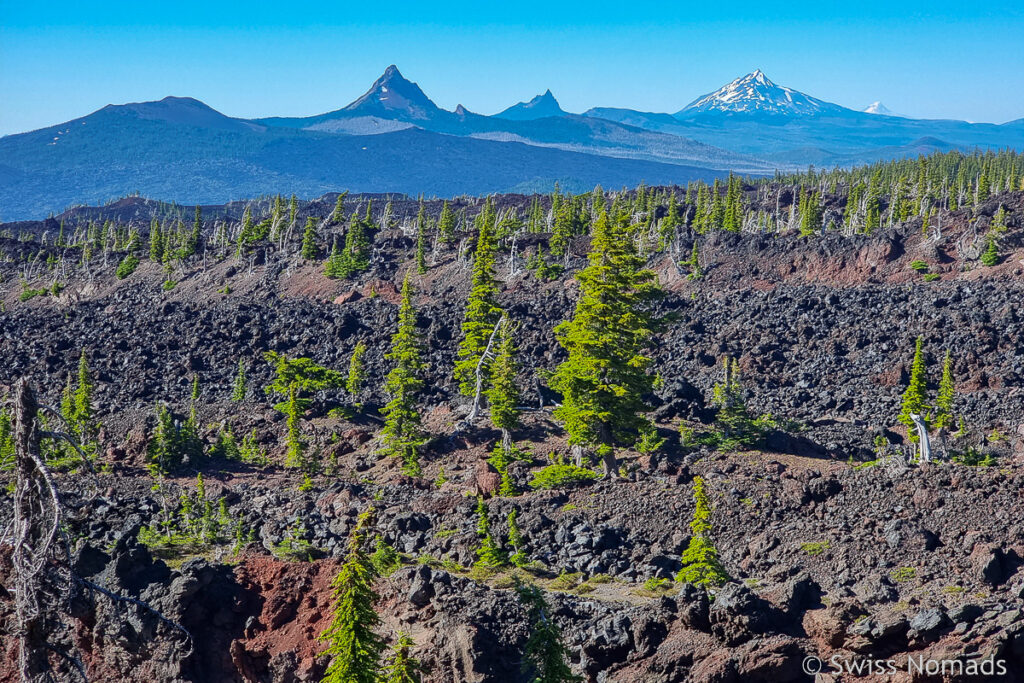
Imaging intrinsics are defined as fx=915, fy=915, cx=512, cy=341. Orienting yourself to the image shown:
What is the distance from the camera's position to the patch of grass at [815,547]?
76.1 ft

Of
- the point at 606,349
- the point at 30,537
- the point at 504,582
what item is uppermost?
the point at 30,537

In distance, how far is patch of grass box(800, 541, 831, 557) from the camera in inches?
913

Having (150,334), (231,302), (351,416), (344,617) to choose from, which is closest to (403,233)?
(231,302)

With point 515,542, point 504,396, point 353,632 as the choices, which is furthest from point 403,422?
point 353,632

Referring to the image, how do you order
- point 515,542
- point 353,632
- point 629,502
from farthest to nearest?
point 629,502 → point 515,542 → point 353,632

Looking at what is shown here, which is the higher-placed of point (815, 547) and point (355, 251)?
point (355, 251)

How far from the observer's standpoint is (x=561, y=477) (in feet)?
98.1

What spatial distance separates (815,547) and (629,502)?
5.84 metres

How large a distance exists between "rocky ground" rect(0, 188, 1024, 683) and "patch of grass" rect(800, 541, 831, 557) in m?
0.08

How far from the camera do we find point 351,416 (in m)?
44.2

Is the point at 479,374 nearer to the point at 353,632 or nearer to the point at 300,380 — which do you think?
the point at 300,380

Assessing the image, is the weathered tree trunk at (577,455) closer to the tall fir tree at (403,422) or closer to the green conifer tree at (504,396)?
the green conifer tree at (504,396)

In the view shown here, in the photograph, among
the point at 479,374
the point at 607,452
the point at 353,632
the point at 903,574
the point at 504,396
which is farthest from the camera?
the point at 479,374

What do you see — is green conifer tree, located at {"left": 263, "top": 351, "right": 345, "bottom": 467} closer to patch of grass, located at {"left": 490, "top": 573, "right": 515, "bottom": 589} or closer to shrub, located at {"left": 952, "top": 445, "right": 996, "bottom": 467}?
patch of grass, located at {"left": 490, "top": 573, "right": 515, "bottom": 589}
